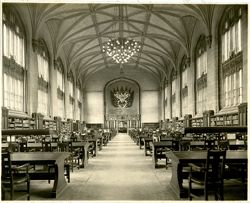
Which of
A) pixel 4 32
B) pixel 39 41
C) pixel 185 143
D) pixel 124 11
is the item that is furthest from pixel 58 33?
pixel 185 143

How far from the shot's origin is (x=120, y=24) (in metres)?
24.3

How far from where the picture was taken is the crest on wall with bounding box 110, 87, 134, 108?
137ft

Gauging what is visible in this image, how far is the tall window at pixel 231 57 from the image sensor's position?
611 inches

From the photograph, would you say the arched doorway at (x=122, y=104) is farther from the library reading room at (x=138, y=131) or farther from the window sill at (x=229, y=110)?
the window sill at (x=229, y=110)

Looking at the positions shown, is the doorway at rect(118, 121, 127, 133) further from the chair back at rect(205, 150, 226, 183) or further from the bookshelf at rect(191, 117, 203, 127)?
the chair back at rect(205, 150, 226, 183)

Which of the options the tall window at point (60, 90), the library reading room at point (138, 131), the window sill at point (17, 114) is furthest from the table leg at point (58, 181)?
the tall window at point (60, 90)

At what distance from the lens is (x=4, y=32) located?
1571cm

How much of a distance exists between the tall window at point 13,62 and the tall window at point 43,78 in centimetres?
237

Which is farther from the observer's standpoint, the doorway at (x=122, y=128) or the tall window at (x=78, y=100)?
the doorway at (x=122, y=128)

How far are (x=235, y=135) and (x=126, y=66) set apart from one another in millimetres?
29014

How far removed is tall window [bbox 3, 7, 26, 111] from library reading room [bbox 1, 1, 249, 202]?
0.05 metres

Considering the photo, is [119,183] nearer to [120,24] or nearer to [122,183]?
[122,183]

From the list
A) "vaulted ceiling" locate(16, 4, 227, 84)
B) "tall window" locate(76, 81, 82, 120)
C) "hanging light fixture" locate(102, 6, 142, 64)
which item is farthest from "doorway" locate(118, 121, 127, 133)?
"hanging light fixture" locate(102, 6, 142, 64)

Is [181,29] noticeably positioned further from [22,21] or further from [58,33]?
[22,21]
